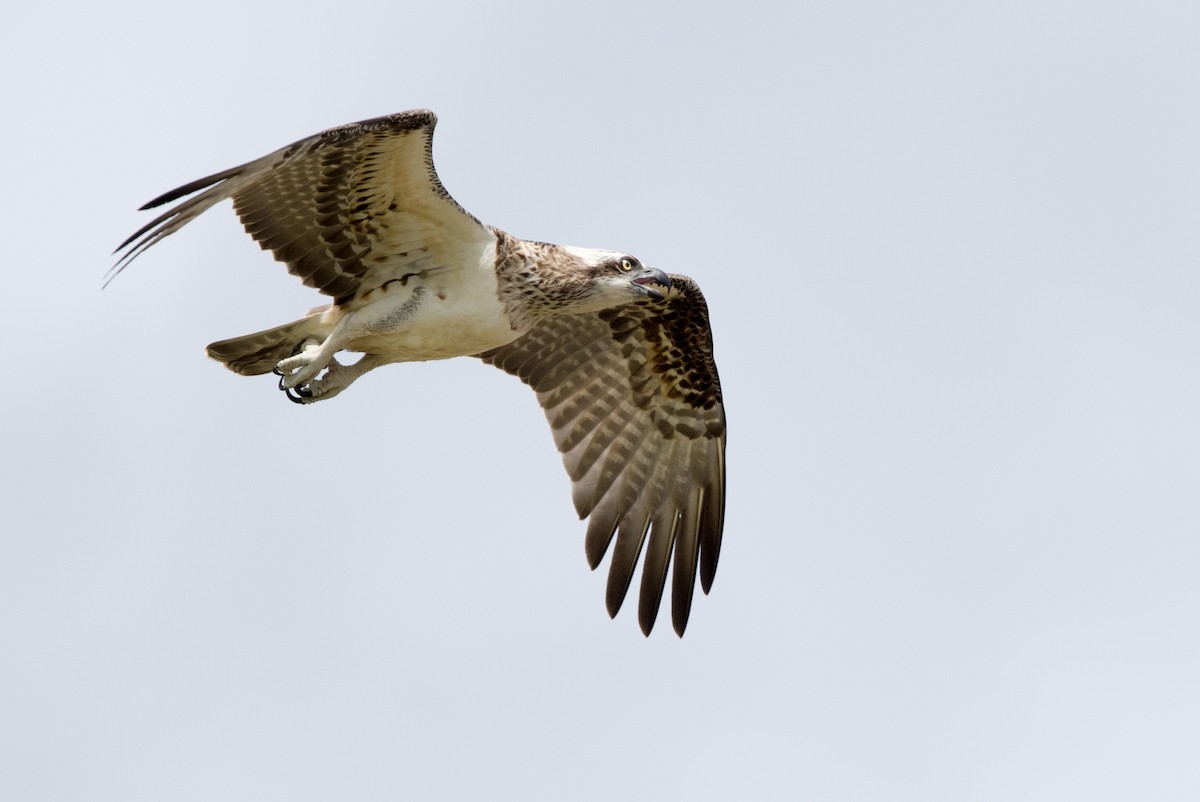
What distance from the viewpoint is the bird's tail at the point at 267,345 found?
548 inches

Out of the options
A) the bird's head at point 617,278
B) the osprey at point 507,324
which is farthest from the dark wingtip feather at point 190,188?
the bird's head at point 617,278

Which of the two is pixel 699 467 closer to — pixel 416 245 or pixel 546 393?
pixel 546 393

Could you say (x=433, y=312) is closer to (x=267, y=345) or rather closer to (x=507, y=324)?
(x=507, y=324)

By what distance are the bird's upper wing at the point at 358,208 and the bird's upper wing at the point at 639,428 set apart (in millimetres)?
2270

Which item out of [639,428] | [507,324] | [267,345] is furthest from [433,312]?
[639,428]

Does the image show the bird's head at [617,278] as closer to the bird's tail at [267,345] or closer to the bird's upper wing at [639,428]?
the bird's upper wing at [639,428]

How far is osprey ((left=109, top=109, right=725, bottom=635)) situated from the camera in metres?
12.9

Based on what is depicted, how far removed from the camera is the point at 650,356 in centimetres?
1590

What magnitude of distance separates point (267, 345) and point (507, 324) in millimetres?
1815

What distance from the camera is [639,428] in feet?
52.9

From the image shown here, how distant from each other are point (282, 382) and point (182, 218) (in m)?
2.53

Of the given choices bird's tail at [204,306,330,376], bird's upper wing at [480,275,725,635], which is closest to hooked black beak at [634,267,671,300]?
bird's upper wing at [480,275,725,635]

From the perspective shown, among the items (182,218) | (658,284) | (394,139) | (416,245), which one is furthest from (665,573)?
(182,218)

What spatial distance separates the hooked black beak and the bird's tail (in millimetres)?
2319
